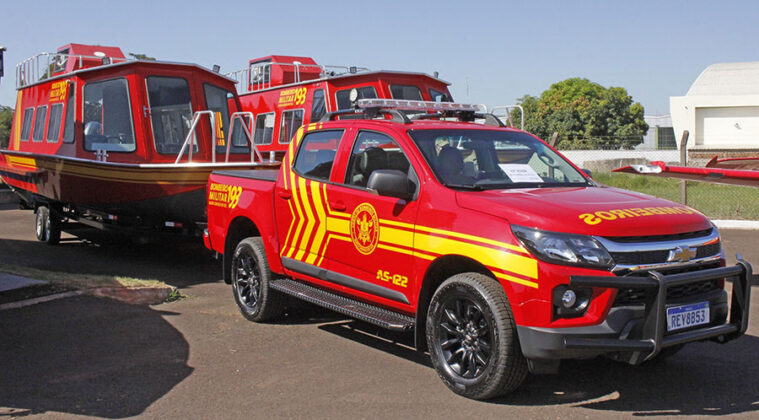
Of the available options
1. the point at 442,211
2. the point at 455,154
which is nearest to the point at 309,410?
the point at 442,211

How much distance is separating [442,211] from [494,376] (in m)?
1.18

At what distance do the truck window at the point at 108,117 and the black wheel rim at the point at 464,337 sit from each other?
7302 millimetres

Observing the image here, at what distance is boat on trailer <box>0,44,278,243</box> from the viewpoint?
1050 centimetres

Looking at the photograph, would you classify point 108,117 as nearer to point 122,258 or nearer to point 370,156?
point 122,258

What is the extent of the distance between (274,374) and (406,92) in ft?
33.0

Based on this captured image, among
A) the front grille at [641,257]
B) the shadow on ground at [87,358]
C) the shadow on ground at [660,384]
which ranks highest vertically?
the front grille at [641,257]

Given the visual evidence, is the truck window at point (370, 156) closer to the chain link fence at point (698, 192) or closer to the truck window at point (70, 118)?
the truck window at point (70, 118)

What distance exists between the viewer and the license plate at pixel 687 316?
479cm

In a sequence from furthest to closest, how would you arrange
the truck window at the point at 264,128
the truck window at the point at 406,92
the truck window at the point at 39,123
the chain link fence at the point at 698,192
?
the truck window at the point at 264,128
the chain link fence at the point at 698,192
the truck window at the point at 406,92
the truck window at the point at 39,123

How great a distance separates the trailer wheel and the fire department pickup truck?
6999mm

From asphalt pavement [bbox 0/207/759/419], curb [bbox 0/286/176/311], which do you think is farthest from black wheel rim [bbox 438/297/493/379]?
curb [bbox 0/286/176/311]

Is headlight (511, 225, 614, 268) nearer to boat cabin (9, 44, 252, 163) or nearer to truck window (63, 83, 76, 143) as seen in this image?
boat cabin (9, 44, 252, 163)

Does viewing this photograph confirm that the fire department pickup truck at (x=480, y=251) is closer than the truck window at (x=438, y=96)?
Yes

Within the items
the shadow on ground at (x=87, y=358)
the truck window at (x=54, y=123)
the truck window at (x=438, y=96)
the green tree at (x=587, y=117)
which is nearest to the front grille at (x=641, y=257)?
the shadow on ground at (x=87, y=358)
